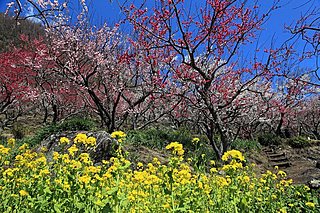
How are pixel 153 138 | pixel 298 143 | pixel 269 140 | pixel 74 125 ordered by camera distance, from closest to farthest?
pixel 74 125 < pixel 153 138 < pixel 298 143 < pixel 269 140

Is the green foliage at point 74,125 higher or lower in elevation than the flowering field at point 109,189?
higher

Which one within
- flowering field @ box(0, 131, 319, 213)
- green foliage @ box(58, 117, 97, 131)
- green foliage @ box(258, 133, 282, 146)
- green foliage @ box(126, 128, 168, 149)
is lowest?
flowering field @ box(0, 131, 319, 213)

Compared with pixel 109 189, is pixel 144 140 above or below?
above

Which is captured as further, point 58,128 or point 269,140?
point 269,140

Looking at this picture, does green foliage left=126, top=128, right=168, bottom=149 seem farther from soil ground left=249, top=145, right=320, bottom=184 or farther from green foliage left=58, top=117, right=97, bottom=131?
soil ground left=249, top=145, right=320, bottom=184

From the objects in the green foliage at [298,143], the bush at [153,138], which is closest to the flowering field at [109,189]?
the bush at [153,138]

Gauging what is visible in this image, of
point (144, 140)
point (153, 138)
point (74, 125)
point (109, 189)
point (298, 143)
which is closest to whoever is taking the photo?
point (109, 189)

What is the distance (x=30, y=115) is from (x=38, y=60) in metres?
12.7

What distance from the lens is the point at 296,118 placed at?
26969 mm

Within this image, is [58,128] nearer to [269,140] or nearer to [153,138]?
[153,138]

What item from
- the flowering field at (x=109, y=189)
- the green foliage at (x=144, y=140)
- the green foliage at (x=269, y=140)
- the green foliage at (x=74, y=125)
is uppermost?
the green foliage at (x=74, y=125)

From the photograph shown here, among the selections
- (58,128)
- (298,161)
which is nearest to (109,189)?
(58,128)

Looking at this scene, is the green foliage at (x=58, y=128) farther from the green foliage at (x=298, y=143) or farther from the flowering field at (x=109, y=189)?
A: the green foliage at (x=298, y=143)

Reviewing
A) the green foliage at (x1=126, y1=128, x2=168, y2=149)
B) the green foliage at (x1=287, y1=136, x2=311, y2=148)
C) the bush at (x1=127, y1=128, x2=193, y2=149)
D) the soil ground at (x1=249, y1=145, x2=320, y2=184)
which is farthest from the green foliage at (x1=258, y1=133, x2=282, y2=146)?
the green foliage at (x1=126, y1=128, x2=168, y2=149)
